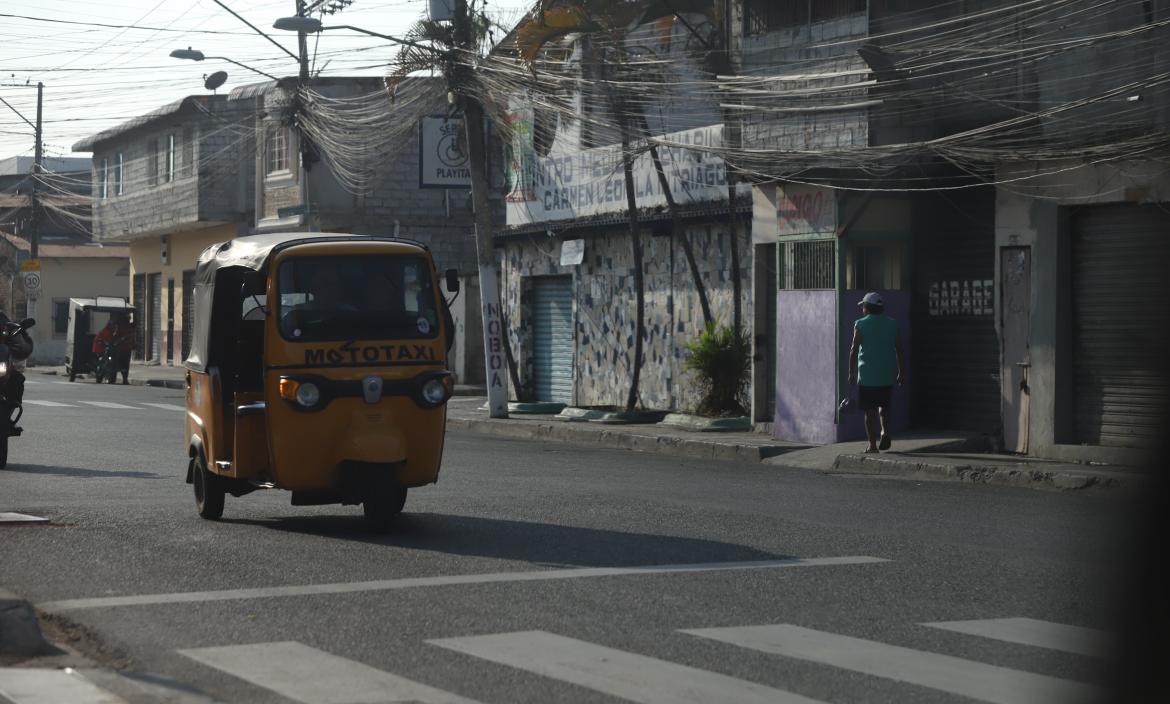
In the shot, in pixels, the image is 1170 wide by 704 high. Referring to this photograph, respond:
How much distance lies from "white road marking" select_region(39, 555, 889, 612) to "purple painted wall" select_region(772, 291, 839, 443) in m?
10.1

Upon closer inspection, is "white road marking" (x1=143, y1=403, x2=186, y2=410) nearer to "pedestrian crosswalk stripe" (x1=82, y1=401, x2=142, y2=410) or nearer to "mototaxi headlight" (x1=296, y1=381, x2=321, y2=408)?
"pedestrian crosswalk stripe" (x1=82, y1=401, x2=142, y2=410)

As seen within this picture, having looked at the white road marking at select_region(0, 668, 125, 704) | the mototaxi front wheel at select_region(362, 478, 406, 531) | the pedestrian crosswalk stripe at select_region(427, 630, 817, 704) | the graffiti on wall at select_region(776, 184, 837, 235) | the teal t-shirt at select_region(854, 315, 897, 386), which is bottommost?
the pedestrian crosswalk stripe at select_region(427, 630, 817, 704)

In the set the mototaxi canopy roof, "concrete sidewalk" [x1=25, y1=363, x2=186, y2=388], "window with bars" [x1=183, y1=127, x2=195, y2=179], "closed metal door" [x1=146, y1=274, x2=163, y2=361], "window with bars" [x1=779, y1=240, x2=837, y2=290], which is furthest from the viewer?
"closed metal door" [x1=146, y1=274, x2=163, y2=361]

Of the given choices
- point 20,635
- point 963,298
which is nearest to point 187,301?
point 963,298

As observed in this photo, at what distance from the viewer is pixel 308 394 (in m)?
10.6

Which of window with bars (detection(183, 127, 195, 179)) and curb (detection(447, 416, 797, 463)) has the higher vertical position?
window with bars (detection(183, 127, 195, 179))

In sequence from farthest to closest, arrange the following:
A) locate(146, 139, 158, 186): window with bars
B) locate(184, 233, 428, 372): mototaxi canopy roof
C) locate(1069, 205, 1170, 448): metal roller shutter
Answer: locate(146, 139, 158, 186): window with bars
locate(1069, 205, 1170, 448): metal roller shutter
locate(184, 233, 428, 372): mototaxi canopy roof

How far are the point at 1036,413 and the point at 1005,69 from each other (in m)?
3.78

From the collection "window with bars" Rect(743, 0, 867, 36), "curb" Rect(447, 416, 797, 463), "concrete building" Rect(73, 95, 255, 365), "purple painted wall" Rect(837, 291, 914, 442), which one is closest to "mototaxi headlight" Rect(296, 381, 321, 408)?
"curb" Rect(447, 416, 797, 463)

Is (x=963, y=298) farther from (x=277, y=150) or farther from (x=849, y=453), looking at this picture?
(x=277, y=150)

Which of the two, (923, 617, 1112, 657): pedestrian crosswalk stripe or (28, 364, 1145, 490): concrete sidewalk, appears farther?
(28, 364, 1145, 490): concrete sidewalk

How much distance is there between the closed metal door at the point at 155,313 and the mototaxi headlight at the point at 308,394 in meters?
45.8

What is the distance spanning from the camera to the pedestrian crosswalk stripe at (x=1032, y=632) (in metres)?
6.98

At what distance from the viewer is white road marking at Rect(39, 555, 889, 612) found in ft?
26.3
